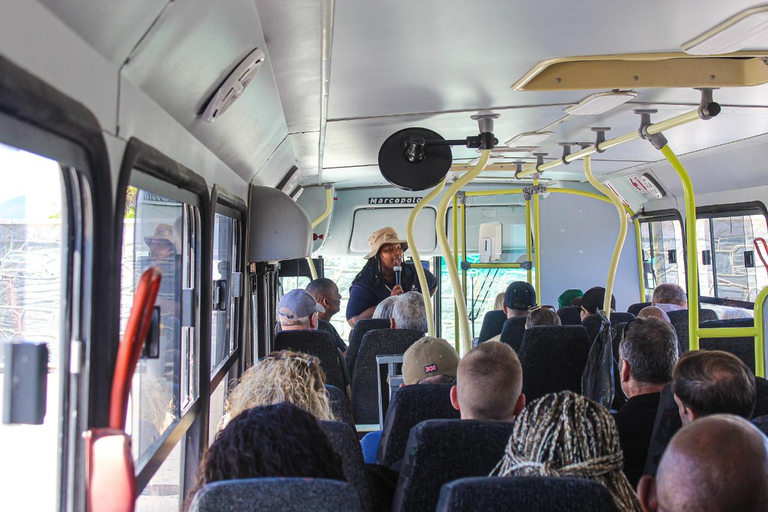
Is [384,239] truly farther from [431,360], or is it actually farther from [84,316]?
[84,316]

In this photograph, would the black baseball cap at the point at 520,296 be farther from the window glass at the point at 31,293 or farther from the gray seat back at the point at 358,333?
the window glass at the point at 31,293

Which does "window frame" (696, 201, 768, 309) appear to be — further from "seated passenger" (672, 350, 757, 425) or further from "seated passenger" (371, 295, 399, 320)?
"seated passenger" (672, 350, 757, 425)

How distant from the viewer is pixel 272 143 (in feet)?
14.2

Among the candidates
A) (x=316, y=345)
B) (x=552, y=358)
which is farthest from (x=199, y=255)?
(x=552, y=358)

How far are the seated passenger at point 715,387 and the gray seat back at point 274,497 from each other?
1729mm

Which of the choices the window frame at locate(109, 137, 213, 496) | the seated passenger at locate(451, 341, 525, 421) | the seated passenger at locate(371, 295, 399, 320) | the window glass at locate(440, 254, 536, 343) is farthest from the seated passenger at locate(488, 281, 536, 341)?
the seated passenger at locate(451, 341, 525, 421)

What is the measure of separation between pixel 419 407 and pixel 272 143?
7.00 feet

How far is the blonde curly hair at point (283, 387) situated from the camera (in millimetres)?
2379

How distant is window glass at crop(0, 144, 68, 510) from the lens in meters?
1.50

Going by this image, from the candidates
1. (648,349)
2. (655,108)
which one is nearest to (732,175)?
(655,108)

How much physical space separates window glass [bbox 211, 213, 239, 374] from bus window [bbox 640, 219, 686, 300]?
199 inches

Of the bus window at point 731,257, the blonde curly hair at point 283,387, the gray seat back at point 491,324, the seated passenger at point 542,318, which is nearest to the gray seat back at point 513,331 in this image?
the seated passenger at point 542,318

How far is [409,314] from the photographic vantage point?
484 centimetres

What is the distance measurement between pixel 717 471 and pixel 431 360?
1.95 metres
